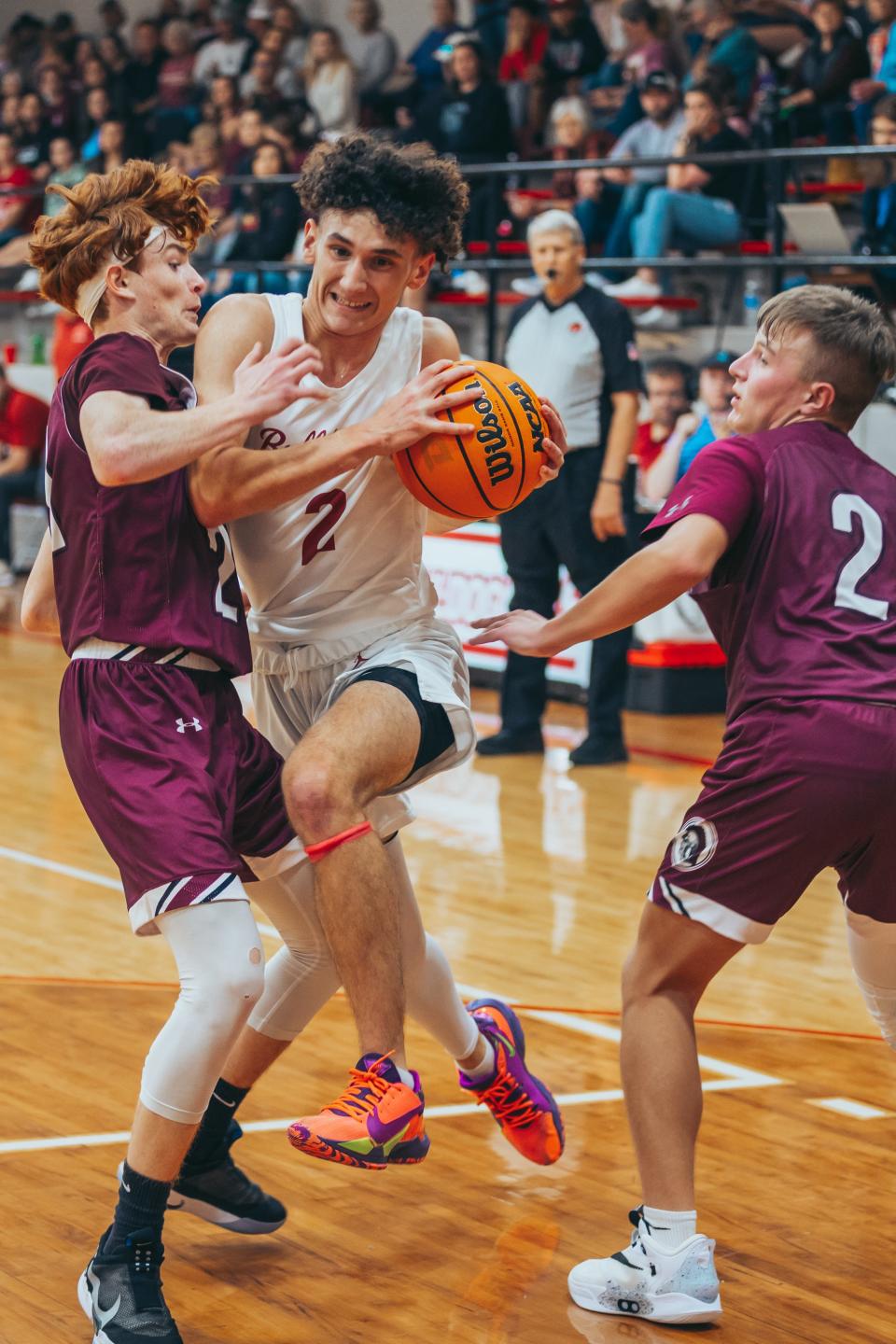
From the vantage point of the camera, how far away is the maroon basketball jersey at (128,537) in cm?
309

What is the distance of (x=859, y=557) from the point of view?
10.3ft

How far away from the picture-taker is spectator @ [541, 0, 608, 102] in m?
13.5

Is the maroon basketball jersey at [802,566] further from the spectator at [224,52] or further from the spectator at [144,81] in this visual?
the spectator at [144,81]

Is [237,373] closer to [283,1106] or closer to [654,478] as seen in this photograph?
[283,1106]

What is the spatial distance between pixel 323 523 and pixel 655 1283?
4.94ft

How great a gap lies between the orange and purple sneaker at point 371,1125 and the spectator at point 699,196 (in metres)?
8.67

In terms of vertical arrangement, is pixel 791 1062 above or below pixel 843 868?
below

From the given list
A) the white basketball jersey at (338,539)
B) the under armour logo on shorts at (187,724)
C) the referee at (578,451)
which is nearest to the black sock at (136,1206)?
the under armour logo on shorts at (187,724)

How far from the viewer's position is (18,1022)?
4.76m

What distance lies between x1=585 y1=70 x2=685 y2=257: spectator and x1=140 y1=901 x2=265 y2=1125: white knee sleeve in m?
9.20

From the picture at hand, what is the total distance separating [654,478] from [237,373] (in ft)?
Result: 22.4

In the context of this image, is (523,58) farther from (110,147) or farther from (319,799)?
(319,799)

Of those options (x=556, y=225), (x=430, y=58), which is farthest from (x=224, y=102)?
(x=556, y=225)

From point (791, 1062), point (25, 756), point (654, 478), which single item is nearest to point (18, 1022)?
point (791, 1062)
